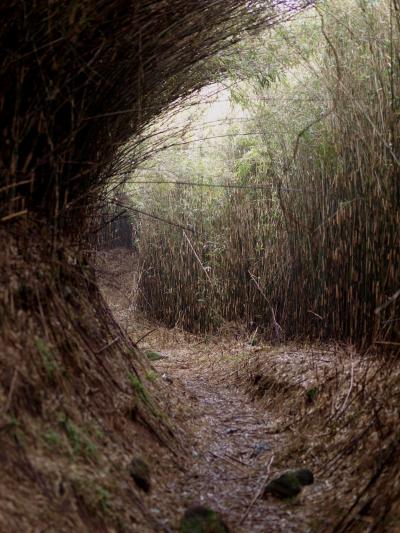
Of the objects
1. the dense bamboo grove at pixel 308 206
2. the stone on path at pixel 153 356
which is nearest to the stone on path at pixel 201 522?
the dense bamboo grove at pixel 308 206

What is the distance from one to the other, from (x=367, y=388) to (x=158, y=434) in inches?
27.7

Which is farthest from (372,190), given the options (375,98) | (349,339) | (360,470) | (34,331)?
(34,331)

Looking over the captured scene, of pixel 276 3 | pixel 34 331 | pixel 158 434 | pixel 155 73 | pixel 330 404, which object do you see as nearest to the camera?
pixel 34 331

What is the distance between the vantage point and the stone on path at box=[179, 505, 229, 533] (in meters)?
1.45

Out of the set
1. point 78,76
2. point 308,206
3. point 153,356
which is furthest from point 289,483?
point 153,356

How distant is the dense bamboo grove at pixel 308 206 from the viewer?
2.43 metres

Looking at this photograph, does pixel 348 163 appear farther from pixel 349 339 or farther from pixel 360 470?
pixel 360 470

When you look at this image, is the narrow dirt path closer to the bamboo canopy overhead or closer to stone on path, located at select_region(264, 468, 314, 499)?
stone on path, located at select_region(264, 468, 314, 499)

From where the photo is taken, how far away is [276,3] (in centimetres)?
221

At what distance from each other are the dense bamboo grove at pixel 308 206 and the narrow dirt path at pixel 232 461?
566 mm

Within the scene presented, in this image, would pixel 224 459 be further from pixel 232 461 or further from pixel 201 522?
pixel 201 522

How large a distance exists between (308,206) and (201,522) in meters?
2.18

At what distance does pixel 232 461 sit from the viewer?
2111mm

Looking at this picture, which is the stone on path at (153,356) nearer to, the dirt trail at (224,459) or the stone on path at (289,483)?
the dirt trail at (224,459)
